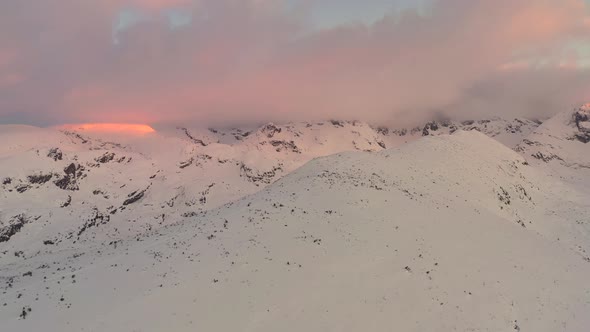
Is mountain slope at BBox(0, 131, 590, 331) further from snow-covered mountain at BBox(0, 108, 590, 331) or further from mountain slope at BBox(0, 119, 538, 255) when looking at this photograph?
mountain slope at BBox(0, 119, 538, 255)

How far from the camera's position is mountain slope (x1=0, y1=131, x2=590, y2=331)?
67.4 feet

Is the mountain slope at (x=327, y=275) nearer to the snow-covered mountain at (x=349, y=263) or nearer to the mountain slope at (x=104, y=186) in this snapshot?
the snow-covered mountain at (x=349, y=263)

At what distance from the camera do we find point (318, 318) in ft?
66.7

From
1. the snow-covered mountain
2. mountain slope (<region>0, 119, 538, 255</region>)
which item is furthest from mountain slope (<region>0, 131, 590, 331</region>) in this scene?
mountain slope (<region>0, 119, 538, 255</region>)

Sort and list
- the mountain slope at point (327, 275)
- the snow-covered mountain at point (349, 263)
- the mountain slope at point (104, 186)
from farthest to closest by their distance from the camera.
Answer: the mountain slope at point (104, 186) → the snow-covered mountain at point (349, 263) → the mountain slope at point (327, 275)

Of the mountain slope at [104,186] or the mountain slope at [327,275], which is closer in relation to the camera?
the mountain slope at [327,275]

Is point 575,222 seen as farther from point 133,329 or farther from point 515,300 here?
point 133,329

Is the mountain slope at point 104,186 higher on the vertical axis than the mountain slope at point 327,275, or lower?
lower

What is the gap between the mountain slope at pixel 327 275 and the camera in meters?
20.5

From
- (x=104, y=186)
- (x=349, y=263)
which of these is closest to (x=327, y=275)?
(x=349, y=263)

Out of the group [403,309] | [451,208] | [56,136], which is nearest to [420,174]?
[451,208]

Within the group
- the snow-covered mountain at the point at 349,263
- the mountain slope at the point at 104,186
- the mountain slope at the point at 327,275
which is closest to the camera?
the mountain slope at the point at 327,275

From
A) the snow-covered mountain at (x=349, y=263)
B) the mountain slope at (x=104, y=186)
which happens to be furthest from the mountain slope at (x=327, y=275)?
the mountain slope at (x=104, y=186)

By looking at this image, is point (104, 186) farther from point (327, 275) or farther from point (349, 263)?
point (327, 275)
